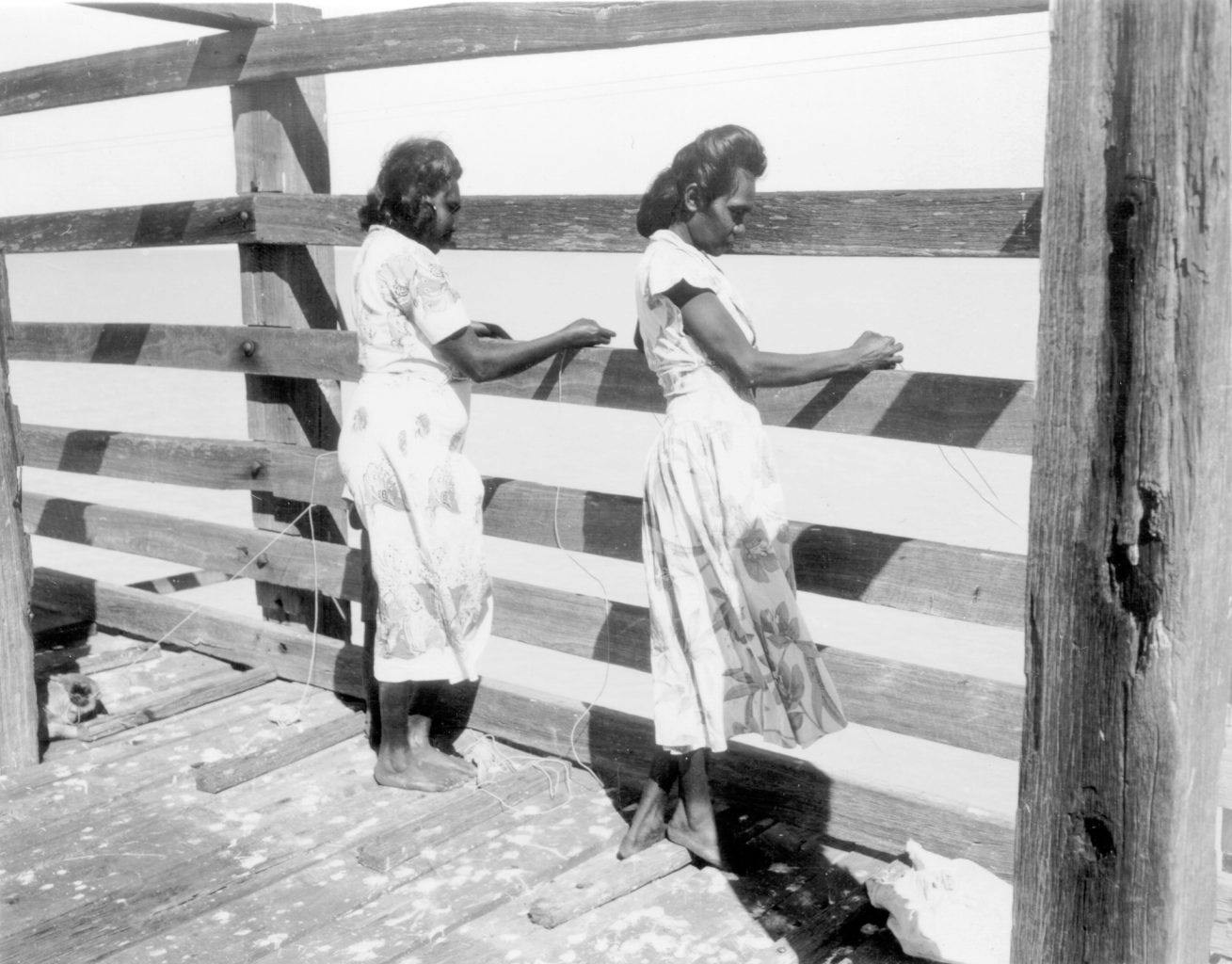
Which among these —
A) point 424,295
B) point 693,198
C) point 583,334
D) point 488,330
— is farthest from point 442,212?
point 693,198

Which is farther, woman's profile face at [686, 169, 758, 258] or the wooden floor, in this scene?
woman's profile face at [686, 169, 758, 258]

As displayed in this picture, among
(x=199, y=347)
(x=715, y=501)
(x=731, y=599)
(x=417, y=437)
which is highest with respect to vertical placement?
(x=199, y=347)

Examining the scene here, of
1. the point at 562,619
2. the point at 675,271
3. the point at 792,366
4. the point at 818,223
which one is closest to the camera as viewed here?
the point at 792,366

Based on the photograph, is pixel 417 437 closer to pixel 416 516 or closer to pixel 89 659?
pixel 416 516

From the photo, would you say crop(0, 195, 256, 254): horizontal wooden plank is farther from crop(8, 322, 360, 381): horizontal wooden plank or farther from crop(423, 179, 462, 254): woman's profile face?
crop(423, 179, 462, 254): woman's profile face

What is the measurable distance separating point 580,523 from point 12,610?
1669 mm

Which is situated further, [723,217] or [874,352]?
[723,217]

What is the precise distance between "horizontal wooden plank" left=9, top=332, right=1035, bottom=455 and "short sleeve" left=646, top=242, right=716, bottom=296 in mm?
460

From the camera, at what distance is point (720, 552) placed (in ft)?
10.5

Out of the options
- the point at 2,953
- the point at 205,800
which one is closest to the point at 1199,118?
the point at 2,953

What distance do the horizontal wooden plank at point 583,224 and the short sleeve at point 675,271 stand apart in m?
0.28

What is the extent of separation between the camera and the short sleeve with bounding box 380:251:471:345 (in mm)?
3561

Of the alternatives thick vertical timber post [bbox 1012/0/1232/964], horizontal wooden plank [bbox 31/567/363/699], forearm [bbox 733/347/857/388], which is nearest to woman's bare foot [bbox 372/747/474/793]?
horizontal wooden plank [bbox 31/567/363/699]

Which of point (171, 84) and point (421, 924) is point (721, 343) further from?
point (171, 84)
